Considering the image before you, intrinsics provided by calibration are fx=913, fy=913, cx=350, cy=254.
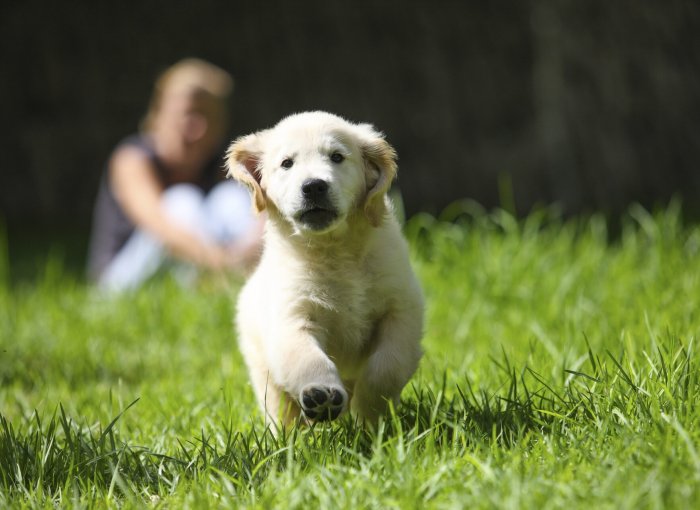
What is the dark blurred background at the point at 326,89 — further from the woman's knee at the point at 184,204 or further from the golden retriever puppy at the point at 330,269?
the golden retriever puppy at the point at 330,269

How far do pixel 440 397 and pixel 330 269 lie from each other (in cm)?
48

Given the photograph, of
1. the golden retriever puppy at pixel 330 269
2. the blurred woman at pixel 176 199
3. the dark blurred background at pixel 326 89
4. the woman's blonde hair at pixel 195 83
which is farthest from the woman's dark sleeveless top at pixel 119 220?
the golden retriever puppy at pixel 330 269

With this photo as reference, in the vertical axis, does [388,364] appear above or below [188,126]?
below

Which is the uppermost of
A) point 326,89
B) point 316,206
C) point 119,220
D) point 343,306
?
point 316,206

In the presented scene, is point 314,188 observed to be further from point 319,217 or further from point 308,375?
point 308,375

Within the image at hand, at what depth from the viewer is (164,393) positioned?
3338 mm

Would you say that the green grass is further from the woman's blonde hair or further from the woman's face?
the woman's blonde hair

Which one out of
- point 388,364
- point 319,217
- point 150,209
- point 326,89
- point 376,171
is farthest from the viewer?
point 326,89

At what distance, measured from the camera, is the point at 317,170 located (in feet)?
8.23

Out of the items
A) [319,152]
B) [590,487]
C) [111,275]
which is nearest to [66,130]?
[111,275]

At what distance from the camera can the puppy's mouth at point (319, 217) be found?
2498 mm

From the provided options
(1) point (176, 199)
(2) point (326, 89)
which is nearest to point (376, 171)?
(1) point (176, 199)

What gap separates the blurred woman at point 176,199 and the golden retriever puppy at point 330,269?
243cm

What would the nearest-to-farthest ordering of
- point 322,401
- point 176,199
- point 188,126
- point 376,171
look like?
point 322,401 < point 376,171 < point 176,199 < point 188,126
